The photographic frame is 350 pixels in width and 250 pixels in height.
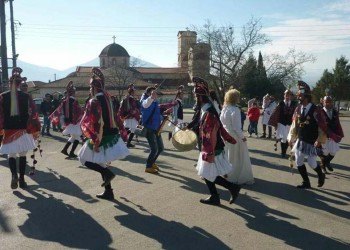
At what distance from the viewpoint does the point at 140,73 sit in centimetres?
9212

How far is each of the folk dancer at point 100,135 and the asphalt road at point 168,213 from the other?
1.86 feet

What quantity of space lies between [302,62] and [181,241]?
54.7m

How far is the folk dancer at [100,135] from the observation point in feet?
20.8

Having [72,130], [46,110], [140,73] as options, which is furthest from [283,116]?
[140,73]

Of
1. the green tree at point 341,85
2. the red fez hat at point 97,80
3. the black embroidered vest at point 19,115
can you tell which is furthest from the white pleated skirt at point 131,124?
the green tree at point 341,85

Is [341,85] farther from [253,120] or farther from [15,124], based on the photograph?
[15,124]

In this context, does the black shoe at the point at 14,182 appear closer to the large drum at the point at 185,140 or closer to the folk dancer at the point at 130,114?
the large drum at the point at 185,140

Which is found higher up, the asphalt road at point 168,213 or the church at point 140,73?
the church at point 140,73

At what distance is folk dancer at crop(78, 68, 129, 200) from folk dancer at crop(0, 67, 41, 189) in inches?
58.7

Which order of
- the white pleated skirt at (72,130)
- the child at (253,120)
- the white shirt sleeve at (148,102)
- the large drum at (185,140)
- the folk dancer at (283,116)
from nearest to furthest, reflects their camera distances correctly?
the large drum at (185,140)
the white shirt sleeve at (148,102)
the folk dancer at (283,116)
the white pleated skirt at (72,130)
the child at (253,120)

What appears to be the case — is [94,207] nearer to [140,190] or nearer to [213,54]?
[140,190]

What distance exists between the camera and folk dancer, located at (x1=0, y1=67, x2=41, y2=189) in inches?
283

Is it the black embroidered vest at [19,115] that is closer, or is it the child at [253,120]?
the black embroidered vest at [19,115]

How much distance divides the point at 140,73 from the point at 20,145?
282 ft
